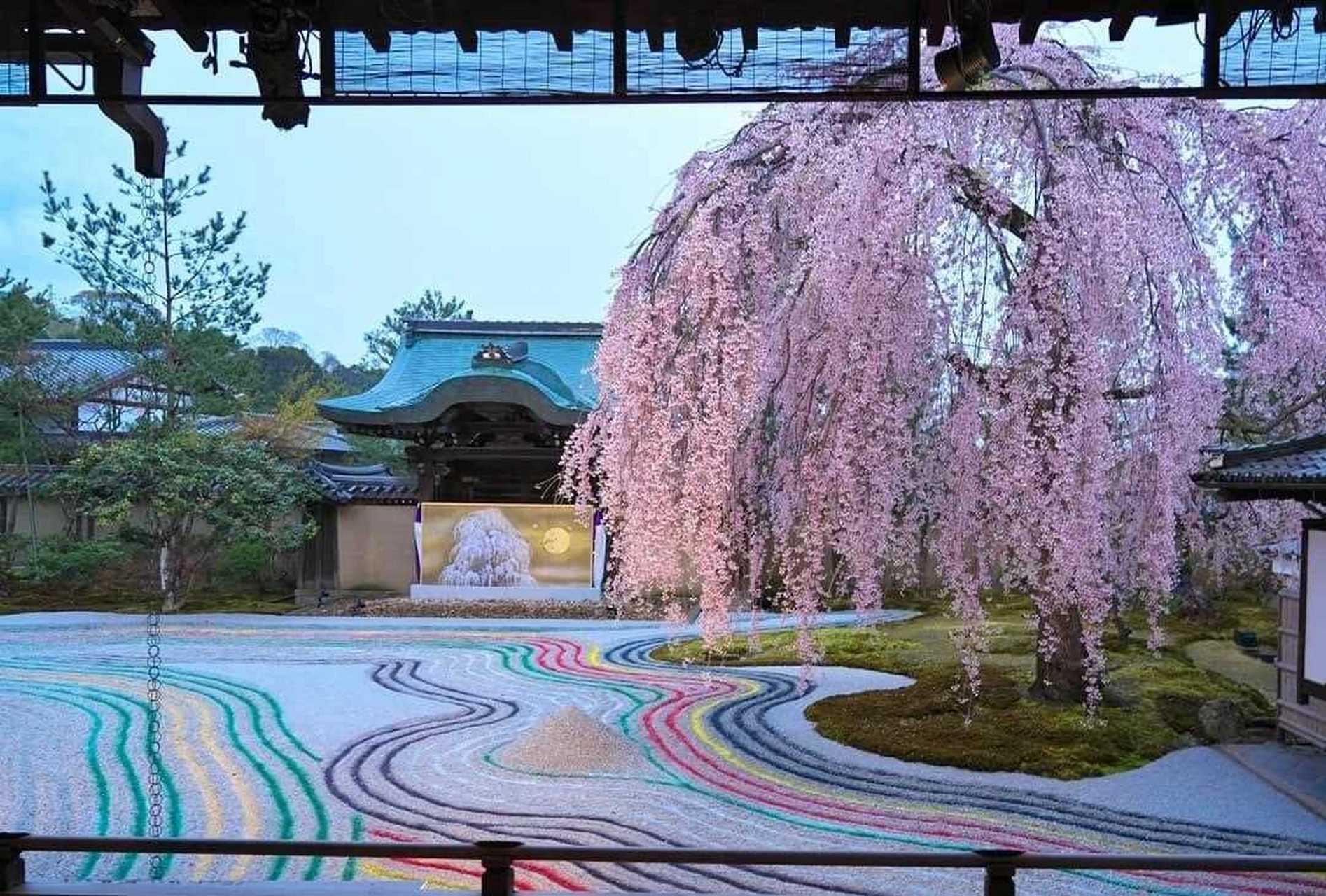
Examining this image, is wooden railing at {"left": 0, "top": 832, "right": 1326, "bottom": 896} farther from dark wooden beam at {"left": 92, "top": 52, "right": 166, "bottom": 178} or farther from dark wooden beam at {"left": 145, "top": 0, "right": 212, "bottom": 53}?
dark wooden beam at {"left": 145, "top": 0, "right": 212, "bottom": 53}

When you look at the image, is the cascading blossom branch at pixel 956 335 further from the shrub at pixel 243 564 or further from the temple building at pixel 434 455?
the shrub at pixel 243 564

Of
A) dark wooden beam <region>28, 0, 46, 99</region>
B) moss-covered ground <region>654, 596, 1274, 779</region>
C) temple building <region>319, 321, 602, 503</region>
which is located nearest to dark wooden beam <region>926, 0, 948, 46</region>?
dark wooden beam <region>28, 0, 46, 99</region>

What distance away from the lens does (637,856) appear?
256 centimetres

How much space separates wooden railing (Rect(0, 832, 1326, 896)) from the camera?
8.06 ft

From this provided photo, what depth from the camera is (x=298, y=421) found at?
63.5 ft

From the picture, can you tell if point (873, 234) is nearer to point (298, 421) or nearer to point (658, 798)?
point (658, 798)

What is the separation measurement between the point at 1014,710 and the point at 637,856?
21.2ft

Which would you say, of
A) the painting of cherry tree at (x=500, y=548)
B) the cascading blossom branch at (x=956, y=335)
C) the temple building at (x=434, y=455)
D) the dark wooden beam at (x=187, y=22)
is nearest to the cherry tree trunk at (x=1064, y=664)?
the cascading blossom branch at (x=956, y=335)

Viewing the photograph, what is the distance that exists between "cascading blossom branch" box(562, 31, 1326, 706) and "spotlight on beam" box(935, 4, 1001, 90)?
10.3 feet

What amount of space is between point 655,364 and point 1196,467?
3894 mm

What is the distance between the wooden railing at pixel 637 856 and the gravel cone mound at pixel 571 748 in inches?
188

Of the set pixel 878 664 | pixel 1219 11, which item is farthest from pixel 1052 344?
pixel 878 664

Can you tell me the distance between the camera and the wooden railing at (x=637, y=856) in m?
2.46

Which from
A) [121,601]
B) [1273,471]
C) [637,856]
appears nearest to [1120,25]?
[637,856]
